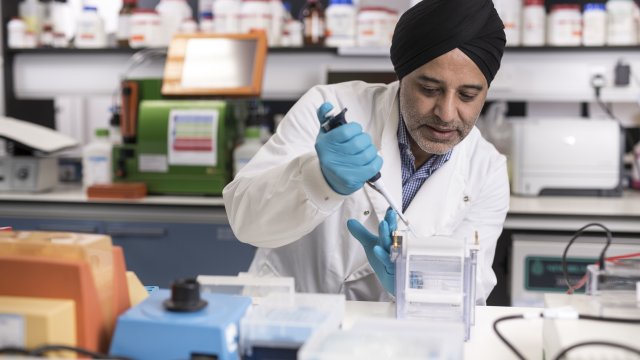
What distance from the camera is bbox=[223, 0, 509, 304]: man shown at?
1226 millimetres

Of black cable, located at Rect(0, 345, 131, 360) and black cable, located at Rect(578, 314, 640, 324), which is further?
black cable, located at Rect(578, 314, 640, 324)

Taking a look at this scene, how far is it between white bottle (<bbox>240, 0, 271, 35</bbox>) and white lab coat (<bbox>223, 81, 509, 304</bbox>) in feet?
4.40

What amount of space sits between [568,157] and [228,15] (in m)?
1.58


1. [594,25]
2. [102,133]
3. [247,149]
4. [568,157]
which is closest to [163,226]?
[247,149]

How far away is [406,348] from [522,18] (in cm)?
249

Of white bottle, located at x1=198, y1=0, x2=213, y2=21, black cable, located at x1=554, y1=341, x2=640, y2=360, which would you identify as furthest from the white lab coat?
white bottle, located at x1=198, y1=0, x2=213, y2=21

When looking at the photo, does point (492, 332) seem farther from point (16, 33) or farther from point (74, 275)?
point (16, 33)

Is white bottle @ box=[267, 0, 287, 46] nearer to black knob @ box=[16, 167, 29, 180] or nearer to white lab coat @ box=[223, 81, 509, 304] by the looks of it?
black knob @ box=[16, 167, 29, 180]

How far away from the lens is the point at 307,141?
1.57 meters

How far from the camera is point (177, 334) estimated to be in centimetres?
73

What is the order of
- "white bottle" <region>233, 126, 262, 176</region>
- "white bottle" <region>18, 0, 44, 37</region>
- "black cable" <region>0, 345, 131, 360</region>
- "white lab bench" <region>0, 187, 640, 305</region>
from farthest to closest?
"white bottle" <region>18, 0, 44, 37</region> → "white bottle" <region>233, 126, 262, 176</region> → "white lab bench" <region>0, 187, 640, 305</region> → "black cable" <region>0, 345, 131, 360</region>

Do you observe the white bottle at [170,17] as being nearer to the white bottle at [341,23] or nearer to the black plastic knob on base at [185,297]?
the white bottle at [341,23]

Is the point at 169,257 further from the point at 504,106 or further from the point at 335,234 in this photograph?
the point at 504,106

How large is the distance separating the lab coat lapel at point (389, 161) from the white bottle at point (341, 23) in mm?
1353
